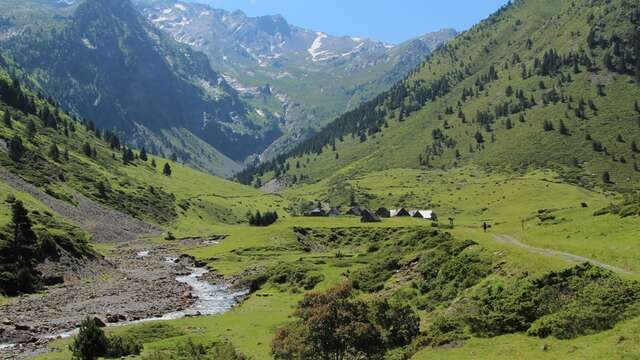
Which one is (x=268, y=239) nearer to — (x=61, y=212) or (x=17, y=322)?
(x=61, y=212)

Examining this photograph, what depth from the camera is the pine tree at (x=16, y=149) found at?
6801 inches

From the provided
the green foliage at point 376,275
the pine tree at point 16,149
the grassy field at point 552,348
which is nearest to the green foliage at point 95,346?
the grassy field at point 552,348

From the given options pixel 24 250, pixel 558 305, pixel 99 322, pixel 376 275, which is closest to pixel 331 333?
pixel 558 305

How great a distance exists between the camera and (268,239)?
143m

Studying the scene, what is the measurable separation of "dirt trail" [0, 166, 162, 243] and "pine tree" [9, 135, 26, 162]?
1806cm

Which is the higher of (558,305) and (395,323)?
(558,305)

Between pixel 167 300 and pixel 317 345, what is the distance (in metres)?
52.6

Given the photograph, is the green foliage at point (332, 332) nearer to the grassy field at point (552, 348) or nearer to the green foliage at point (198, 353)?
the grassy field at point (552, 348)

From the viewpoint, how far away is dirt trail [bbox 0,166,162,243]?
153m

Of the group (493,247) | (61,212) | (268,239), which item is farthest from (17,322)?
(61,212)

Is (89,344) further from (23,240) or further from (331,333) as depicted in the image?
(23,240)

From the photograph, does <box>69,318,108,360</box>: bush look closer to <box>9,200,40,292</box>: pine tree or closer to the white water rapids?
the white water rapids

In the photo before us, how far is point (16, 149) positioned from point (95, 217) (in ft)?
110

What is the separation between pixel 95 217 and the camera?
6663 inches
